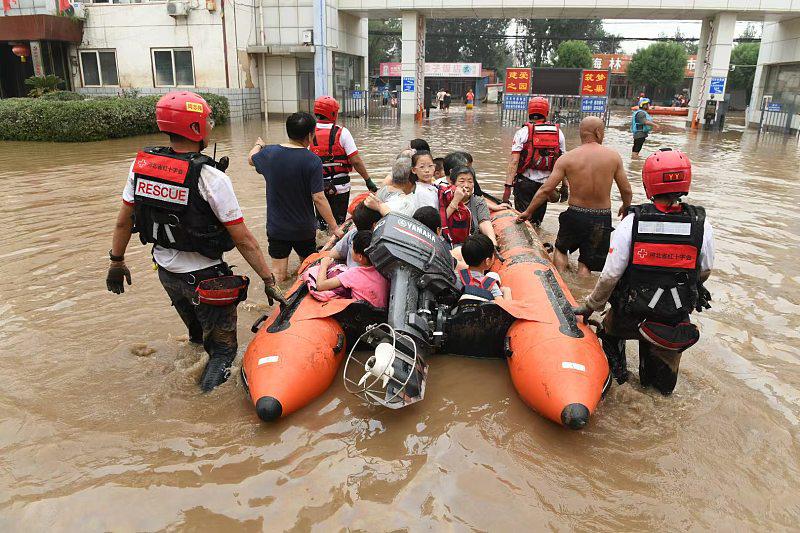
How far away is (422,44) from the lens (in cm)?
2305

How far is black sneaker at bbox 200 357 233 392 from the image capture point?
3.45 meters

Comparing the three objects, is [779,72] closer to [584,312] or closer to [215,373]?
[584,312]

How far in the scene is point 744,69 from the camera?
40.5 meters

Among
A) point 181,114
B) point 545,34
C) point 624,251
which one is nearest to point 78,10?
point 181,114

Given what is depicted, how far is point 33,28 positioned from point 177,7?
4686 millimetres

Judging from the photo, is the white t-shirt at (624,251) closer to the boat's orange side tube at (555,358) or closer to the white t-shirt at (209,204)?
the boat's orange side tube at (555,358)

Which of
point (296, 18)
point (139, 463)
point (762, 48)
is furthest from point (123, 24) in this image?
point (762, 48)

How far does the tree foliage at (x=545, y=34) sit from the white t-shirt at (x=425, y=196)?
160 ft

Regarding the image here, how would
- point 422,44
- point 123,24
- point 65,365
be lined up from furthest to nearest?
point 422,44 < point 123,24 < point 65,365

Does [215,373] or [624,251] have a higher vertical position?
[624,251]

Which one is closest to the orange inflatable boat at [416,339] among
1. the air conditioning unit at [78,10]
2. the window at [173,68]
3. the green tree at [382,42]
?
the window at [173,68]

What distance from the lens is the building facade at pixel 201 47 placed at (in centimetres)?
1952

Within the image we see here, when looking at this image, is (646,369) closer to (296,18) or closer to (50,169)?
(50,169)

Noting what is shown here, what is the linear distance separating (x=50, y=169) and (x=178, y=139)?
936 centimetres
